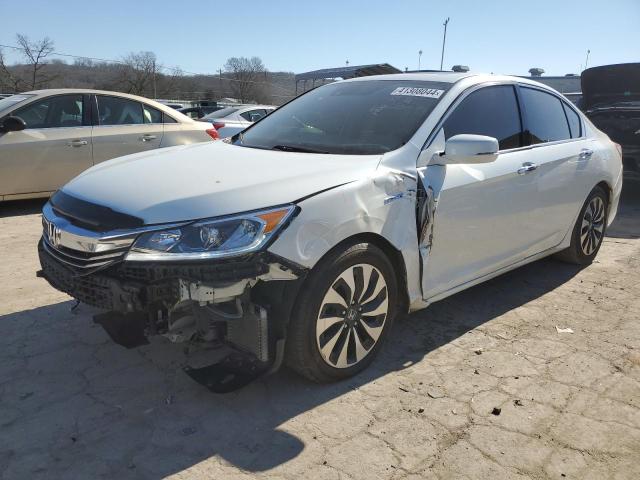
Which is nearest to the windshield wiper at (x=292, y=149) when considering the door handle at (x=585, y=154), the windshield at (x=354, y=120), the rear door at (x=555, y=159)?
the windshield at (x=354, y=120)

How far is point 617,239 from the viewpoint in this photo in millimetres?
6402

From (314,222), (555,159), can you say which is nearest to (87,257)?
(314,222)

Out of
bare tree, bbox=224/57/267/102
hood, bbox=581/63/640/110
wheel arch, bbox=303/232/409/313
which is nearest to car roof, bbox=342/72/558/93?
wheel arch, bbox=303/232/409/313

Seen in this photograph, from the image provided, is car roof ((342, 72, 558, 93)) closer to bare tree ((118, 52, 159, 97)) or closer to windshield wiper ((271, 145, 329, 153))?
windshield wiper ((271, 145, 329, 153))

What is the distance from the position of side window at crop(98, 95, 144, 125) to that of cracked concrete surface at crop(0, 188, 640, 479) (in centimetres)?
393

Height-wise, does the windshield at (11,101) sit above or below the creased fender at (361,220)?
above

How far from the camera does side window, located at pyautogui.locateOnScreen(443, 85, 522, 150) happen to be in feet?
11.5

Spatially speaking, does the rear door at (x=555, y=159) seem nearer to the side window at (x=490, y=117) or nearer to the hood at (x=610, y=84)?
the side window at (x=490, y=117)

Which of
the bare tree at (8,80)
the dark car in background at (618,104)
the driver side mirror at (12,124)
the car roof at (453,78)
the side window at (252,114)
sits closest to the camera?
the car roof at (453,78)

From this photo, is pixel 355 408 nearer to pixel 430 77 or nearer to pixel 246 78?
pixel 430 77

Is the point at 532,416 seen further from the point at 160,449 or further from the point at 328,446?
the point at 160,449

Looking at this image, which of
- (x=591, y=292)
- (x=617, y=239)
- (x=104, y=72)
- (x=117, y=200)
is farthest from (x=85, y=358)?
(x=104, y=72)

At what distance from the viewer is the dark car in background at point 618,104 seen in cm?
801

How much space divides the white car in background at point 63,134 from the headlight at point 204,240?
514 centimetres
